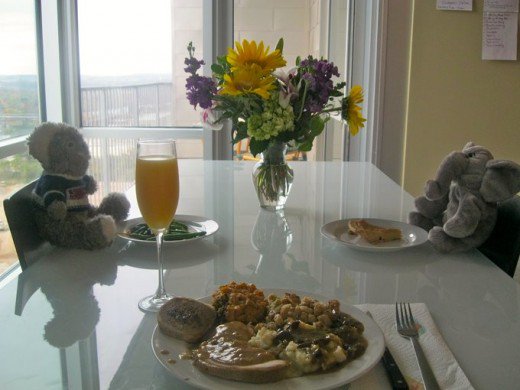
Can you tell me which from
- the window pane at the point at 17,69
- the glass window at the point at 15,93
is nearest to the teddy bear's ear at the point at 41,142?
the glass window at the point at 15,93

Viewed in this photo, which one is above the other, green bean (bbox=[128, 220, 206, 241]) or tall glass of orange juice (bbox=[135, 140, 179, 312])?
tall glass of orange juice (bbox=[135, 140, 179, 312])

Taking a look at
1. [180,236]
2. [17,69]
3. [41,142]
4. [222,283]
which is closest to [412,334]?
[222,283]

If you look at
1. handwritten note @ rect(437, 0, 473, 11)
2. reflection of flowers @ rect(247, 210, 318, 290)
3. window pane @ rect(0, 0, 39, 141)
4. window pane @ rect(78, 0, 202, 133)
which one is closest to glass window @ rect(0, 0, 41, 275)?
window pane @ rect(0, 0, 39, 141)

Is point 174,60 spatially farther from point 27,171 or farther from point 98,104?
point 27,171

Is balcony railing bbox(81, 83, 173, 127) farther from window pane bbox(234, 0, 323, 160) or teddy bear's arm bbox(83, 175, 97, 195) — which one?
teddy bear's arm bbox(83, 175, 97, 195)

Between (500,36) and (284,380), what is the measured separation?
8.64 feet

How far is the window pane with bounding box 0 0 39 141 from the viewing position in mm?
2770

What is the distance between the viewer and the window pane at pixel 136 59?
10.3ft

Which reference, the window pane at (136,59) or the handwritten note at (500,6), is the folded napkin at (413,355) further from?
the window pane at (136,59)

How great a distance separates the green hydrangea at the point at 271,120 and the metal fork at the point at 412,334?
584mm

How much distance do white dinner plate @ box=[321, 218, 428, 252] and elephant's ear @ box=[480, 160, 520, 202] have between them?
0.16 m

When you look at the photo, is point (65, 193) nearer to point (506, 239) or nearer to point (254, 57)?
point (254, 57)

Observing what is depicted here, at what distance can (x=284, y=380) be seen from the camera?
0.64 m

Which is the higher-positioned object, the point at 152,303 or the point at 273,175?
the point at 273,175
